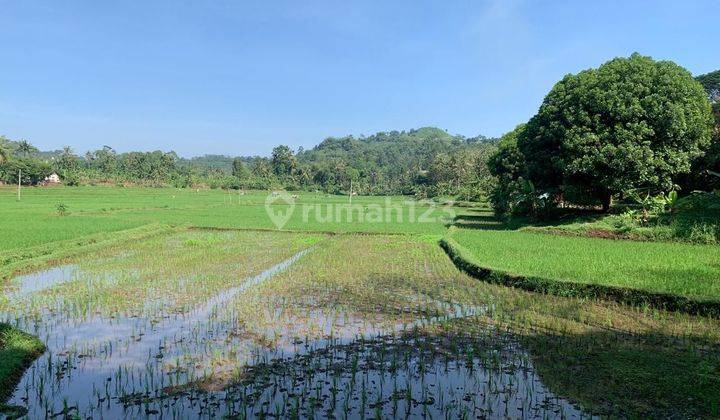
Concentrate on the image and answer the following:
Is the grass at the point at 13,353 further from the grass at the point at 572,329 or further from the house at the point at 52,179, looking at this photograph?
the house at the point at 52,179

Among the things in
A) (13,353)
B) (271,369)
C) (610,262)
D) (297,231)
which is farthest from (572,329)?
(297,231)

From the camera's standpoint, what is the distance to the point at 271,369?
6219 mm

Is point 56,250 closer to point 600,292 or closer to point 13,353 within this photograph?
point 13,353

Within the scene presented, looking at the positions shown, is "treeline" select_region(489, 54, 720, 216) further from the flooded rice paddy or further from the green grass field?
the flooded rice paddy

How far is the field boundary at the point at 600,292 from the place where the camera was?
8734mm

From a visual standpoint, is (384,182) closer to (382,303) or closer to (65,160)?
(65,160)

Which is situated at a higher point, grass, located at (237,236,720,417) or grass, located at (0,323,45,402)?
grass, located at (0,323,45,402)

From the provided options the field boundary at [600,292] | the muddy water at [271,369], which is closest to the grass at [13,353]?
the muddy water at [271,369]

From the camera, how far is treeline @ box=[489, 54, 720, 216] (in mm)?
19391

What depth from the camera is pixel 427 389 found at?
5.67 m

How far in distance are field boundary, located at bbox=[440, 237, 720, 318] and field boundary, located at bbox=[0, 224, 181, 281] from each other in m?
12.6

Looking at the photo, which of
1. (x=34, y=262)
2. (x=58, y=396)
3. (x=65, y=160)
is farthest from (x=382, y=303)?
(x=65, y=160)

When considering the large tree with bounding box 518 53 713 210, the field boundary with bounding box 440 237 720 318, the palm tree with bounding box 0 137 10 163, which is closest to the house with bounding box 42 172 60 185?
the palm tree with bounding box 0 137 10 163

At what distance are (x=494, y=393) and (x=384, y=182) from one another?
109 m
